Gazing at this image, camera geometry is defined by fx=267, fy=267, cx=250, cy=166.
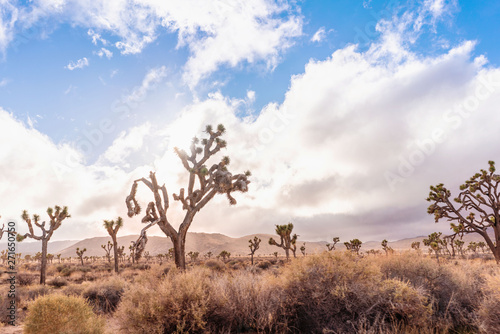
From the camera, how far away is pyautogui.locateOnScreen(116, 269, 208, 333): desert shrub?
6230 mm

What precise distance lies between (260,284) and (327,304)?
1.91 metres

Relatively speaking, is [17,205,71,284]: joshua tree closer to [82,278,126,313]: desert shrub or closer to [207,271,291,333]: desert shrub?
[82,278,126,313]: desert shrub

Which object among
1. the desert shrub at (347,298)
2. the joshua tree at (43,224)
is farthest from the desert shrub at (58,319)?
the joshua tree at (43,224)

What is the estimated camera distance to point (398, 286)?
691 centimetres

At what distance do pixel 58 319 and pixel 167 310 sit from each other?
349cm

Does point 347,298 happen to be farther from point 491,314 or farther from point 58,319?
point 58,319

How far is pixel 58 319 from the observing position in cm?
736

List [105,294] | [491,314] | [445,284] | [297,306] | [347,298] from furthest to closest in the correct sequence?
[105,294] → [445,284] → [297,306] → [347,298] → [491,314]

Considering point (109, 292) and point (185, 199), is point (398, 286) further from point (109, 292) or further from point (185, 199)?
point (109, 292)

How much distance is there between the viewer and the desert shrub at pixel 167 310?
245 inches

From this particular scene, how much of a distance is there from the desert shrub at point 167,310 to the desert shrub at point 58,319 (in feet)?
3.68

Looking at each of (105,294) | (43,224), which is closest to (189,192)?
(105,294)

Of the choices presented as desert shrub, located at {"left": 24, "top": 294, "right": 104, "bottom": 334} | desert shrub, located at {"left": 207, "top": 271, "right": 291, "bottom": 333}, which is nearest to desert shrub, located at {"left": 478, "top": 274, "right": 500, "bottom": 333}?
desert shrub, located at {"left": 207, "top": 271, "right": 291, "bottom": 333}

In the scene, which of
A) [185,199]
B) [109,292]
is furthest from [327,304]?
[109,292]
